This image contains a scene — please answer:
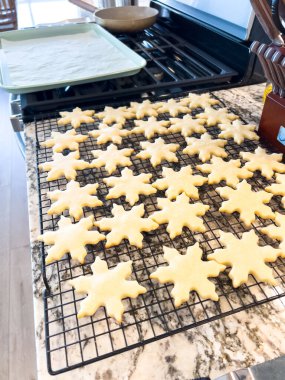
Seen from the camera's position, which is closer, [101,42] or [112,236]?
[112,236]

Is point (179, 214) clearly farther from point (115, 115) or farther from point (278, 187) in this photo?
point (115, 115)

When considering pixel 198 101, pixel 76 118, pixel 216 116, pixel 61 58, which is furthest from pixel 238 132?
pixel 61 58

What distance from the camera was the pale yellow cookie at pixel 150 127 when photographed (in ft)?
2.80

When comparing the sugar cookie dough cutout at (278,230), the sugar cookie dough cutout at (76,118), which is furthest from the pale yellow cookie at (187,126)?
the sugar cookie dough cutout at (278,230)

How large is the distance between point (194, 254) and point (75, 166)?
0.35m

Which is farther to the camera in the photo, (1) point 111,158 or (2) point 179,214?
(1) point 111,158

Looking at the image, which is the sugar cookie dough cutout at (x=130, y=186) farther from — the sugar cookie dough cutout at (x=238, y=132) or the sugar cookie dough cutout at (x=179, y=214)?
the sugar cookie dough cutout at (x=238, y=132)

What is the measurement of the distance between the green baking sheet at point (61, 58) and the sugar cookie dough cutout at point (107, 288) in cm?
63

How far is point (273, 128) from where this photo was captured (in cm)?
78

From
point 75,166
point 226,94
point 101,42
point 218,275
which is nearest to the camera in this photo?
point 218,275

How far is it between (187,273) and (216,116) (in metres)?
0.54

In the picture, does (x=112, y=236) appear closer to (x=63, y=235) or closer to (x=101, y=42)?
(x=63, y=235)

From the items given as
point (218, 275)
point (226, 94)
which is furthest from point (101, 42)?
point (218, 275)

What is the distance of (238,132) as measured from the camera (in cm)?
83
